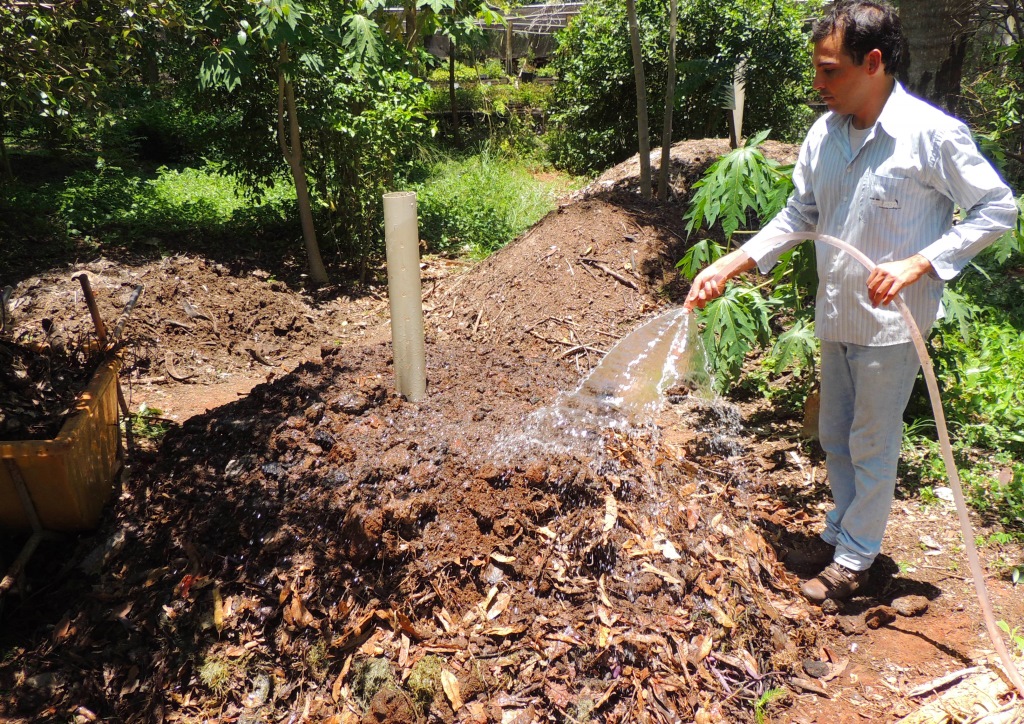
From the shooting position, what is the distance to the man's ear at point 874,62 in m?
2.19

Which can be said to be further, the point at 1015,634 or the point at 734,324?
the point at 734,324

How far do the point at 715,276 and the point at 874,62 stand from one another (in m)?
0.78

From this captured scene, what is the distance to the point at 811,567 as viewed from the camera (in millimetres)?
2914

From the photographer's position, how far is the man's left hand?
6.82 ft

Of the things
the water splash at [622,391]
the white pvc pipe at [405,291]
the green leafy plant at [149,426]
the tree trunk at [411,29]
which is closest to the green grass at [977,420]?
the water splash at [622,391]

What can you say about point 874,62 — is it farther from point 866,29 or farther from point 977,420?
point 977,420

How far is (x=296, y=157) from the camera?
6441mm

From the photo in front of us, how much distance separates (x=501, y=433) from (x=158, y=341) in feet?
10.7

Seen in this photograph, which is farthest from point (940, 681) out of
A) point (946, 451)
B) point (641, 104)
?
point (641, 104)

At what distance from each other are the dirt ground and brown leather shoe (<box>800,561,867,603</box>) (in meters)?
0.06

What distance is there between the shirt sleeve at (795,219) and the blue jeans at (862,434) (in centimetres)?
40

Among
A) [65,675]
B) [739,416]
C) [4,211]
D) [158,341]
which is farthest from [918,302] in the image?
[4,211]

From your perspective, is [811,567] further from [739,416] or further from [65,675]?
[65,675]

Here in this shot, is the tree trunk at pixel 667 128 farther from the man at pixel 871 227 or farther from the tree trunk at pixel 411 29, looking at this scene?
the man at pixel 871 227
